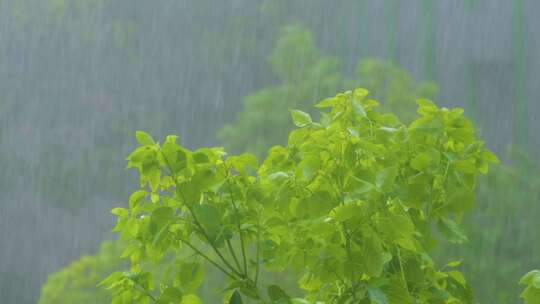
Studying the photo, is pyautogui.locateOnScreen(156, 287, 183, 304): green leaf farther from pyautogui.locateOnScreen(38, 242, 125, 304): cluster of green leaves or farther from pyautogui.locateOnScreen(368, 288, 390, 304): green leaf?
pyautogui.locateOnScreen(38, 242, 125, 304): cluster of green leaves

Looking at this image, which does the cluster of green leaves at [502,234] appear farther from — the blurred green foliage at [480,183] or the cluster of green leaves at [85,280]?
the cluster of green leaves at [85,280]

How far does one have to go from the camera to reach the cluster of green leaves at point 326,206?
2.62 feet

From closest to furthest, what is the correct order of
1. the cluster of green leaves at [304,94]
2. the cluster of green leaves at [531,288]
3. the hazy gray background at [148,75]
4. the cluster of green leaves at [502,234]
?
1. the cluster of green leaves at [531,288]
2. the cluster of green leaves at [502,234]
3. the cluster of green leaves at [304,94]
4. the hazy gray background at [148,75]

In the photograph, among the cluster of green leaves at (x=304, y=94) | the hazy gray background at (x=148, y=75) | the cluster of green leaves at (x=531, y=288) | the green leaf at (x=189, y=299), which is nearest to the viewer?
the cluster of green leaves at (x=531, y=288)

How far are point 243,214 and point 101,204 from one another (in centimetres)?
612

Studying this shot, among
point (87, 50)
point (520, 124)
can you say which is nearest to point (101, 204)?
point (87, 50)

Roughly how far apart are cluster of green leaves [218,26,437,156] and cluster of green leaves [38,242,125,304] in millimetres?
958

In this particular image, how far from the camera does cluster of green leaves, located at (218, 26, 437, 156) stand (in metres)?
4.40

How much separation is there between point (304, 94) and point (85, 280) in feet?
5.32

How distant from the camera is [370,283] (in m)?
0.81

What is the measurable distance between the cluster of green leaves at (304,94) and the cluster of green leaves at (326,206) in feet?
10.7

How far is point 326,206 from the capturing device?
809 millimetres

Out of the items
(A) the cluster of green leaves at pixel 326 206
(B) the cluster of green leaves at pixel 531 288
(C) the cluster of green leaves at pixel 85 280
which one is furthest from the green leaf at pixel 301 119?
(C) the cluster of green leaves at pixel 85 280

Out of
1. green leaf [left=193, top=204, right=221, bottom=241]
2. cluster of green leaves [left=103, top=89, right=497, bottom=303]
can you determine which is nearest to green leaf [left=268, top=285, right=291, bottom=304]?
cluster of green leaves [left=103, top=89, right=497, bottom=303]
